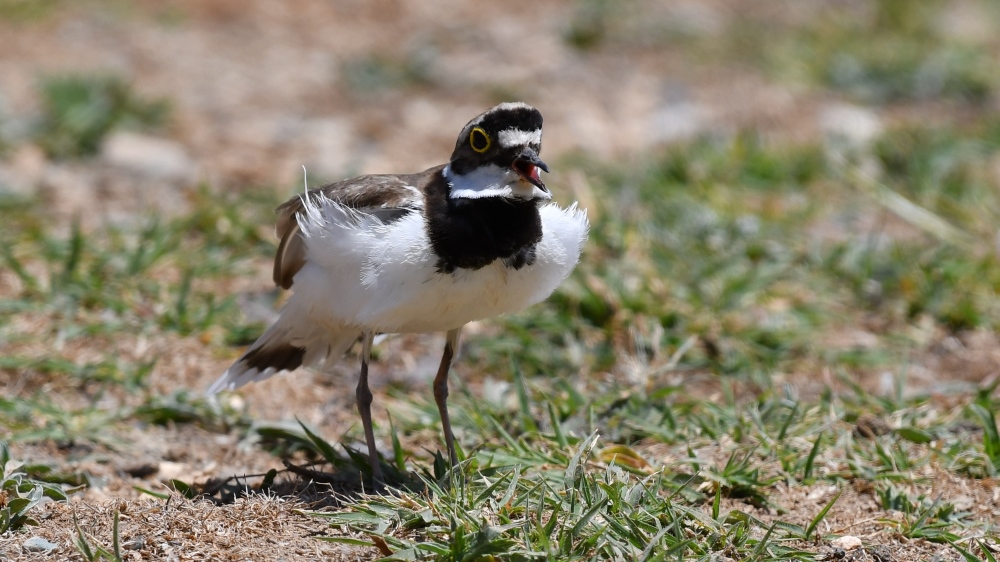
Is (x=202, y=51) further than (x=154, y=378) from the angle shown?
Yes

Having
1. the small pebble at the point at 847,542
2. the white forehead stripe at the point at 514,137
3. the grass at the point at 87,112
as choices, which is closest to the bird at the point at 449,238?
the white forehead stripe at the point at 514,137

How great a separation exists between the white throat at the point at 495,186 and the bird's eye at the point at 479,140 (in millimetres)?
66

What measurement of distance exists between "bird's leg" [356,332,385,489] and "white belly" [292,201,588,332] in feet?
0.50

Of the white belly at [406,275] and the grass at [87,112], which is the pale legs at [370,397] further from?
the grass at [87,112]

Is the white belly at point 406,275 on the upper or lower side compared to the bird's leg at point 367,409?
upper

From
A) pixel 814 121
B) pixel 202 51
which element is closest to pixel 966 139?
pixel 814 121

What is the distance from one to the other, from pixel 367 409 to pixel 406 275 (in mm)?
783

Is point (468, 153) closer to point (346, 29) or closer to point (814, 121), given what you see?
point (814, 121)

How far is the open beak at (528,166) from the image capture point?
387 centimetres

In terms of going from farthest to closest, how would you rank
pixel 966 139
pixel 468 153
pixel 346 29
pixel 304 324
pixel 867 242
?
pixel 346 29 → pixel 966 139 → pixel 867 242 → pixel 304 324 → pixel 468 153

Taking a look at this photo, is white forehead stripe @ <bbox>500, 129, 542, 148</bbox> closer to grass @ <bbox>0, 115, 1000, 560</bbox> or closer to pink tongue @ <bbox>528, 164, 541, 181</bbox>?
pink tongue @ <bbox>528, 164, 541, 181</bbox>

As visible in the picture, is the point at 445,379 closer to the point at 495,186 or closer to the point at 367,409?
the point at 367,409

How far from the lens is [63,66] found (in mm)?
9023

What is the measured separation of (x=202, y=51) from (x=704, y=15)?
4.85 meters
